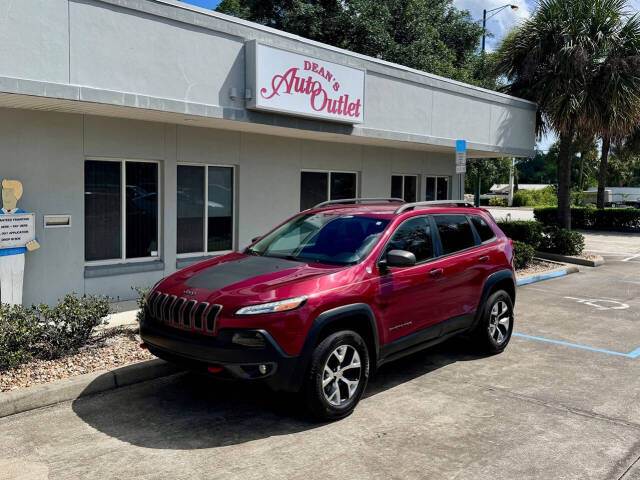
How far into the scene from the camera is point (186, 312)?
16.1 ft

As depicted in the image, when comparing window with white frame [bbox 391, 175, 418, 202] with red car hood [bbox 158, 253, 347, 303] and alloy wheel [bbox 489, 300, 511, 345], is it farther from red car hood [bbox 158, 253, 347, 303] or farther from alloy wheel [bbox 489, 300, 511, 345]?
red car hood [bbox 158, 253, 347, 303]

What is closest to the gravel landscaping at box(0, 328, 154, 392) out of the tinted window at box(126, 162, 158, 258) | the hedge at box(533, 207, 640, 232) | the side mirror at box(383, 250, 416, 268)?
the tinted window at box(126, 162, 158, 258)

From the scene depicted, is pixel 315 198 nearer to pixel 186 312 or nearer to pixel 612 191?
pixel 186 312

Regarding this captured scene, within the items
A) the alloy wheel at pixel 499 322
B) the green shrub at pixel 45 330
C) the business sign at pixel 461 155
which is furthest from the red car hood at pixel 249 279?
the business sign at pixel 461 155

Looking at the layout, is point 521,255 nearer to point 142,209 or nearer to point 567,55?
point 567,55

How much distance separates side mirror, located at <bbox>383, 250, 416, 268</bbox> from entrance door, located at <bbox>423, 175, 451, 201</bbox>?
35.4ft

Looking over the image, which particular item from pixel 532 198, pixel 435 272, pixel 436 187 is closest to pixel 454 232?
pixel 435 272

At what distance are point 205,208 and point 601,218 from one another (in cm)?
2244

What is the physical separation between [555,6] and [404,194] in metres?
6.97

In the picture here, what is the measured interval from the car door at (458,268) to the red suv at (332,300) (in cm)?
1

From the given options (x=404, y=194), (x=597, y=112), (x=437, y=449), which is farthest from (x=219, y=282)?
(x=597, y=112)

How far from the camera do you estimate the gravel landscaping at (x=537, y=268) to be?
13.3 m

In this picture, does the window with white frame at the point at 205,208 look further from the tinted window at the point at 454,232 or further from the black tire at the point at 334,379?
the black tire at the point at 334,379

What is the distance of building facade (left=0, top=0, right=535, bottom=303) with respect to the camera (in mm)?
7371
